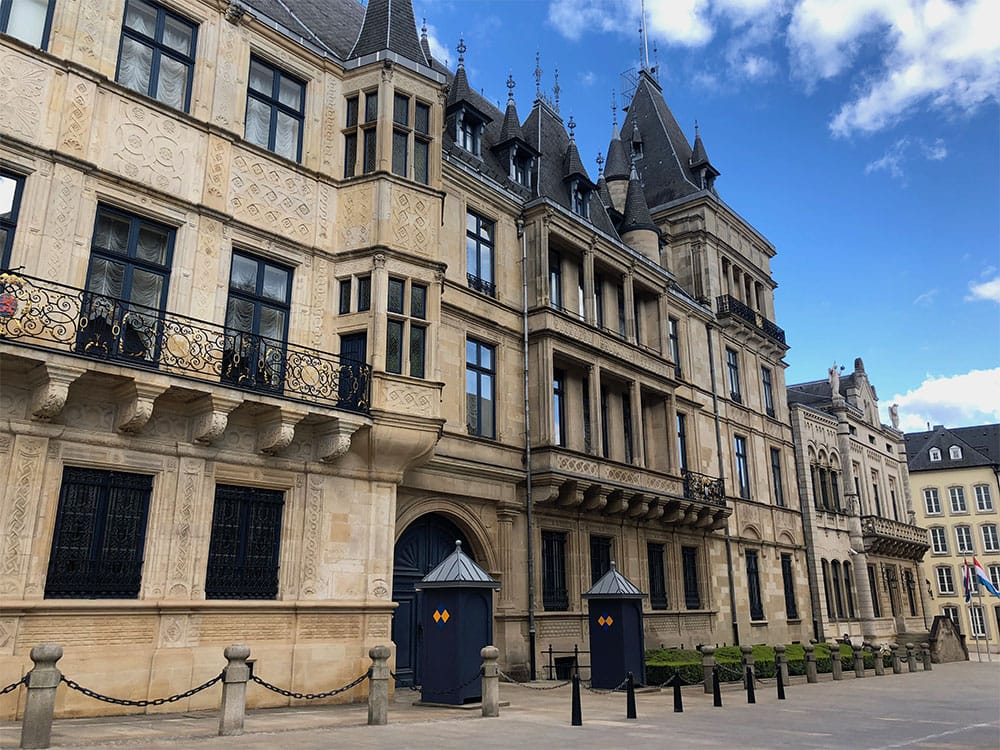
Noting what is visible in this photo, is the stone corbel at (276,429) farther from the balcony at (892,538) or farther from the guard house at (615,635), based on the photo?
the balcony at (892,538)

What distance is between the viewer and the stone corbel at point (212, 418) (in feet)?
41.5

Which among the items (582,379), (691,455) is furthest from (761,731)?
(691,455)

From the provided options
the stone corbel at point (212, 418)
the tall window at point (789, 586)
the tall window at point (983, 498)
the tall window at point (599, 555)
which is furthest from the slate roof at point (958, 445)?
the stone corbel at point (212, 418)

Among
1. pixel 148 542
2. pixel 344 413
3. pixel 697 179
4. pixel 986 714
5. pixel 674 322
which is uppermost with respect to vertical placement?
pixel 697 179

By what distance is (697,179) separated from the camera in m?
33.7

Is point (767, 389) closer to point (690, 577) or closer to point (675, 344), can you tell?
point (675, 344)

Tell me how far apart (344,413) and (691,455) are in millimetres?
16561

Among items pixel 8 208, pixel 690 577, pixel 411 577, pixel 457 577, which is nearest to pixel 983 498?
pixel 690 577

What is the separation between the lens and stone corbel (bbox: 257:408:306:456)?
1352 cm

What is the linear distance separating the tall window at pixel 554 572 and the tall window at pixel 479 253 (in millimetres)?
6602

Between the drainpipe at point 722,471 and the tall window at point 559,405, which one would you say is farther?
the drainpipe at point 722,471

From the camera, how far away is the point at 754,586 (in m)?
29.6

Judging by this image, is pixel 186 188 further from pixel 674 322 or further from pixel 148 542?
pixel 674 322

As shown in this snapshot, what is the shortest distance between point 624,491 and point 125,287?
537 inches
